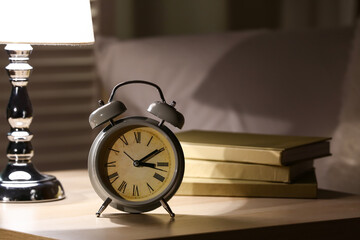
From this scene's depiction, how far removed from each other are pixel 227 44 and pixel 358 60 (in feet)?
1.44

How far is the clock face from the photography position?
3.95 ft

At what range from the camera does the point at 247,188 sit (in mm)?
1384

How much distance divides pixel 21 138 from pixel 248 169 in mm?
394

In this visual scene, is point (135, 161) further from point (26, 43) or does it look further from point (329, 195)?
point (329, 195)

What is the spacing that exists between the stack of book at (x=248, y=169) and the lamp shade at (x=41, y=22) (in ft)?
0.95

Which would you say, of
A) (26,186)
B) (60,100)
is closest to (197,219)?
(26,186)

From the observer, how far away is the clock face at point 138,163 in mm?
1204

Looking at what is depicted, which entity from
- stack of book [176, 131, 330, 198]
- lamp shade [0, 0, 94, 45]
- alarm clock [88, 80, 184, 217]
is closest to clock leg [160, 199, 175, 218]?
alarm clock [88, 80, 184, 217]

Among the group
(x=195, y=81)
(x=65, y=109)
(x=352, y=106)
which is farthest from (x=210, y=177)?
(x=65, y=109)

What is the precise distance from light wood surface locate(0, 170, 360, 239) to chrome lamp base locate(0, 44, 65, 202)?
40mm

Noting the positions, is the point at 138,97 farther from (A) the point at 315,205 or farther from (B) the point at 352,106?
(A) the point at 315,205

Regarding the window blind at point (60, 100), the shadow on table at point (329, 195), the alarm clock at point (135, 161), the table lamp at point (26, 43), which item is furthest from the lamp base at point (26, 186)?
the window blind at point (60, 100)

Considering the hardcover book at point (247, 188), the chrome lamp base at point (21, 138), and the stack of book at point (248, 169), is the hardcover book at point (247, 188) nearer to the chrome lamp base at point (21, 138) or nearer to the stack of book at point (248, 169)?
the stack of book at point (248, 169)

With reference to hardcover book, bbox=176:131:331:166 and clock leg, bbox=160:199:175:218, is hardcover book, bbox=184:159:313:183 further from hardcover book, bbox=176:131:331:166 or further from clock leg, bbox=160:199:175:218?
clock leg, bbox=160:199:175:218
